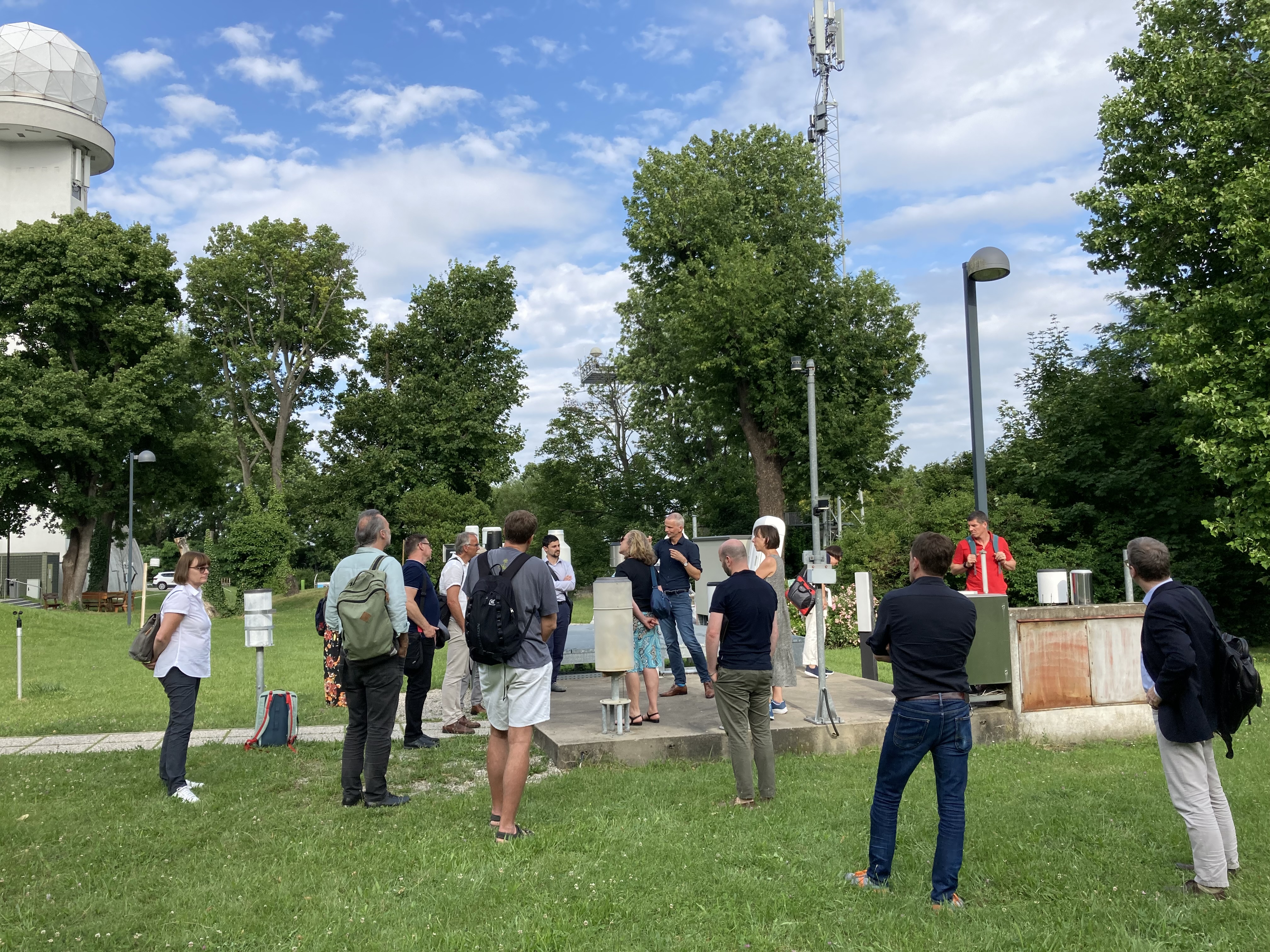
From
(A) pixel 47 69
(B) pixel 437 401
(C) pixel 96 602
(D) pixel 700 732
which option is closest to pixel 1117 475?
(D) pixel 700 732

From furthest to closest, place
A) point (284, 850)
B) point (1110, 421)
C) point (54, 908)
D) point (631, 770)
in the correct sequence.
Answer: point (1110, 421) < point (631, 770) < point (284, 850) < point (54, 908)

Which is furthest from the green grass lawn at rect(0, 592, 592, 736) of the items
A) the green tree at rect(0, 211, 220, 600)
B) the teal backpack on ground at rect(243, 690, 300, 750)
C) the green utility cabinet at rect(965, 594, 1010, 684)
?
the green tree at rect(0, 211, 220, 600)

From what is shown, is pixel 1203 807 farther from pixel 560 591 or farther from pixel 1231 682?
pixel 560 591

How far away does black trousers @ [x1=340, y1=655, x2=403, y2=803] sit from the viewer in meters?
6.17

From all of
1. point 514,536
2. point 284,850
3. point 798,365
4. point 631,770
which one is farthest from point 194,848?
point 798,365

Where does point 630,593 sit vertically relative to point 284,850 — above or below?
above

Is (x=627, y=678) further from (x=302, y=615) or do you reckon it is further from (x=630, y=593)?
(x=302, y=615)

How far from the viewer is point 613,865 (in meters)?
4.98

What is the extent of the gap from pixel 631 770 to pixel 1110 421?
76.1 feet

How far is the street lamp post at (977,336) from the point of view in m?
8.96

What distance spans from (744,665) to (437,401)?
36.5 meters

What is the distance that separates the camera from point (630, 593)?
806cm

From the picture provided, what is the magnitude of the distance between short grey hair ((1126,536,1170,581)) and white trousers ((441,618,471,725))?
6.28 meters

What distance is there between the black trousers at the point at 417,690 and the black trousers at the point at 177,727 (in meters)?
1.83
